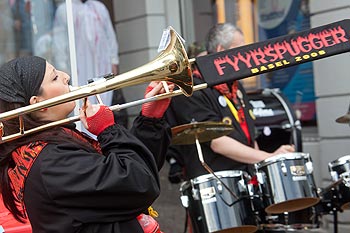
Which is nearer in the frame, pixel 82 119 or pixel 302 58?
pixel 82 119

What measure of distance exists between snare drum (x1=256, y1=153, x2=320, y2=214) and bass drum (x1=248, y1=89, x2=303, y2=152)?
109 centimetres

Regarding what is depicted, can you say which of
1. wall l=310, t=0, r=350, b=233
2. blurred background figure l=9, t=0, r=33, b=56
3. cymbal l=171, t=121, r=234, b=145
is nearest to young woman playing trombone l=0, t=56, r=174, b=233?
cymbal l=171, t=121, r=234, b=145

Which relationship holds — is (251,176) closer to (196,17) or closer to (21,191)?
(21,191)

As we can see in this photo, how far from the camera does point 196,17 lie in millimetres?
8805

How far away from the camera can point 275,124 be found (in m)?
6.19

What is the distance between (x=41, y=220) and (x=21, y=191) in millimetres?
141

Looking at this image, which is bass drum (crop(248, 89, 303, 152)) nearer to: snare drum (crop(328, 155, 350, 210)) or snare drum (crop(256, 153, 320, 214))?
snare drum (crop(328, 155, 350, 210))

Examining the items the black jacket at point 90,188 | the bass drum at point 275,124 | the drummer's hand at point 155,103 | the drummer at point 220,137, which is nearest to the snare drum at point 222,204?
the drummer at point 220,137

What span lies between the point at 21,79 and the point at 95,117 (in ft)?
1.11

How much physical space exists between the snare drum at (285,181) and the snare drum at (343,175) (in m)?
0.20

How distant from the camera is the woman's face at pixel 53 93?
9.89 ft

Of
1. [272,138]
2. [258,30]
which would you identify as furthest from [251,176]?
[258,30]

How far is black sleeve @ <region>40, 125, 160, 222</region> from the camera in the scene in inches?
109

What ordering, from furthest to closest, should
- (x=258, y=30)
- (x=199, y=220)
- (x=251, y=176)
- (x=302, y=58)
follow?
1. (x=258, y=30)
2. (x=251, y=176)
3. (x=199, y=220)
4. (x=302, y=58)
